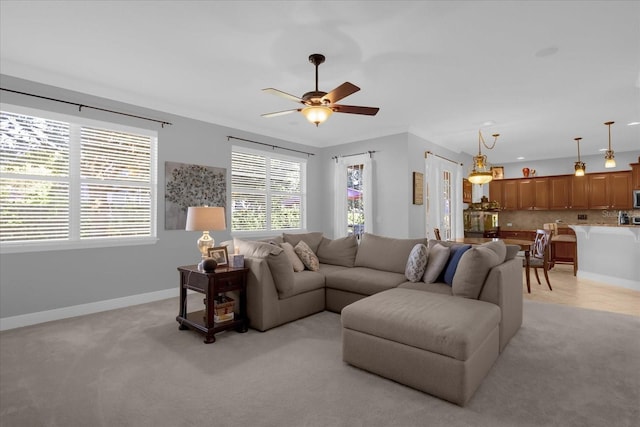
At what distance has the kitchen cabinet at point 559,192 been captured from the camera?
847 cm

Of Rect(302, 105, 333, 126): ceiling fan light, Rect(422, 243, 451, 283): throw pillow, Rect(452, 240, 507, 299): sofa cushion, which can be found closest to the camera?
Rect(452, 240, 507, 299): sofa cushion

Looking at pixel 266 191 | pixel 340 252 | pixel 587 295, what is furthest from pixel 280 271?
pixel 587 295

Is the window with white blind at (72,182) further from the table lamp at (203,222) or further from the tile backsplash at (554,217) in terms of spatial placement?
the tile backsplash at (554,217)

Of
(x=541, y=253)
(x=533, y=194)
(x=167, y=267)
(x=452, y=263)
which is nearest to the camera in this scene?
(x=452, y=263)

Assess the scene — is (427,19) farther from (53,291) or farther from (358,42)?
(53,291)

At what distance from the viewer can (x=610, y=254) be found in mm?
5613

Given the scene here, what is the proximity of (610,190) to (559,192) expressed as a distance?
100cm

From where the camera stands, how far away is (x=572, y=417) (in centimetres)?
191

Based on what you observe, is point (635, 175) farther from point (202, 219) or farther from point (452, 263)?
point (202, 219)

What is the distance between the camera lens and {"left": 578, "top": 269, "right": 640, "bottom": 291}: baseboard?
5184 millimetres

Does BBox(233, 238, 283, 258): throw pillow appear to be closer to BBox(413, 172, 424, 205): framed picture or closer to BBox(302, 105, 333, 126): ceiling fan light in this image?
BBox(302, 105, 333, 126): ceiling fan light

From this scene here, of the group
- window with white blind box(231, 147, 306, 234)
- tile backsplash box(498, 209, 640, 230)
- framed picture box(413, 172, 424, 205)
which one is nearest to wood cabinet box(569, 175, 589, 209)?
tile backsplash box(498, 209, 640, 230)

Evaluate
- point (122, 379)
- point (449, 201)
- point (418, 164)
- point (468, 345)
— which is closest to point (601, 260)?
point (449, 201)

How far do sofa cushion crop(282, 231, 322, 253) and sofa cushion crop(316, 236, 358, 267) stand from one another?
11 cm
